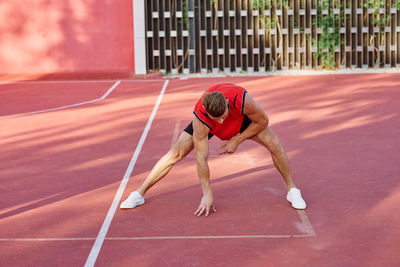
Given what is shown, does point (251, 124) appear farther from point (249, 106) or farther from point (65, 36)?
point (65, 36)

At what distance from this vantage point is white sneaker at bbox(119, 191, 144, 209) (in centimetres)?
590

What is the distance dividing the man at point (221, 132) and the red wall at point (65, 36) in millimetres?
11416

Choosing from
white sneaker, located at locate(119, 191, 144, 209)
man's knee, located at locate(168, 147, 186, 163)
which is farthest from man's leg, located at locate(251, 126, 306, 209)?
white sneaker, located at locate(119, 191, 144, 209)

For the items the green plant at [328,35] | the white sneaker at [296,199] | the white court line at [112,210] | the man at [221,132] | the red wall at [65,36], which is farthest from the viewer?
the green plant at [328,35]

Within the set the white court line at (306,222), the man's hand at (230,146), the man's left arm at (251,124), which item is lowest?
the white court line at (306,222)

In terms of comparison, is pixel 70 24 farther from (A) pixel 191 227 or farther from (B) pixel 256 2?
(A) pixel 191 227

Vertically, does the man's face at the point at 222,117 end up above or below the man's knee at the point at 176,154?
above

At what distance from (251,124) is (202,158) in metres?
0.53

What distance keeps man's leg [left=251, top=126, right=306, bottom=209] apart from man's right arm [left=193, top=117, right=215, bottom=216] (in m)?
0.53

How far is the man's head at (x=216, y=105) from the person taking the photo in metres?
4.93

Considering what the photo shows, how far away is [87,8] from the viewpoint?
55.0ft

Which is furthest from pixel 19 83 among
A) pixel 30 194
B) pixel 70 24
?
pixel 30 194

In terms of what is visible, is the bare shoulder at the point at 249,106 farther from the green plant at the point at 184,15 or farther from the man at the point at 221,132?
the green plant at the point at 184,15

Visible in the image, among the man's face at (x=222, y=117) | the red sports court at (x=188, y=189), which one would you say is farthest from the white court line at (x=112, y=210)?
the man's face at (x=222, y=117)
